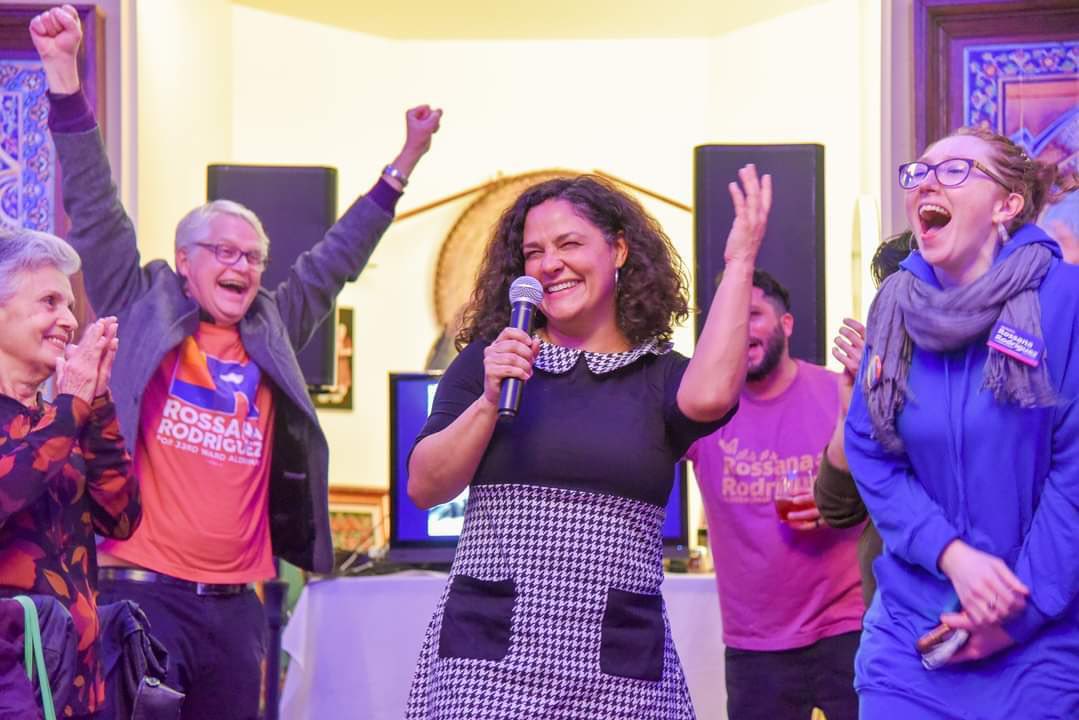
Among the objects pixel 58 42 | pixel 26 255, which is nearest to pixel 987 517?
pixel 26 255

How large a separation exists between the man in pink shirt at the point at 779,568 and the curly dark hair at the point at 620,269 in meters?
1.04

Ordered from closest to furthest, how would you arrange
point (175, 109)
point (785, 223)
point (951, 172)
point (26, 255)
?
point (951, 172) < point (26, 255) < point (785, 223) < point (175, 109)

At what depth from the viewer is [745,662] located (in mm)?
3459

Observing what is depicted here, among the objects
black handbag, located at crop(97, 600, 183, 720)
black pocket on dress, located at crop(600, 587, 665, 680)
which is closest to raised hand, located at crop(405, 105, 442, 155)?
black handbag, located at crop(97, 600, 183, 720)

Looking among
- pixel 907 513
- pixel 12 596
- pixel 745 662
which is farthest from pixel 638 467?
pixel 745 662

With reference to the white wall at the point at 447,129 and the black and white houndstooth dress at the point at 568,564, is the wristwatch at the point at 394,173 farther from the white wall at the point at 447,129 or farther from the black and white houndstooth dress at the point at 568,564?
the white wall at the point at 447,129

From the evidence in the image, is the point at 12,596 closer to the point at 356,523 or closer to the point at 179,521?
the point at 179,521

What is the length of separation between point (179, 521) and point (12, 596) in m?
0.95

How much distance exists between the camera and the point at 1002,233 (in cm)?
222

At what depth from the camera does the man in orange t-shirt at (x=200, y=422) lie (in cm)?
332

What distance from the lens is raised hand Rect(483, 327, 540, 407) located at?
6.64 ft

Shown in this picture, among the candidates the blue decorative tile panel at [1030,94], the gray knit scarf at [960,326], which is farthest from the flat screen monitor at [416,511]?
the gray knit scarf at [960,326]

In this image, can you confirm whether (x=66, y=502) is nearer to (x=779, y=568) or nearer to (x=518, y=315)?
(x=518, y=315)

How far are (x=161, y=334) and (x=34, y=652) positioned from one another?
1.22 meters
